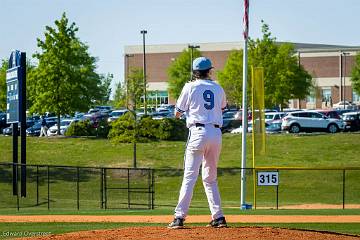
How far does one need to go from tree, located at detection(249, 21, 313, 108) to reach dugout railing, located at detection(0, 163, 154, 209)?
26.0 metres

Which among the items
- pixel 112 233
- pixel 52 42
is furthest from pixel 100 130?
pixel 112 233

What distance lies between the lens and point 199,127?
1220 cm

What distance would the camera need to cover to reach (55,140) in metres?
53.5

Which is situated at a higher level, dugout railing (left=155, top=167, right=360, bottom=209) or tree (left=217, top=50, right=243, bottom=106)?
tree (left=217, top=50, right=243, bottom=106)

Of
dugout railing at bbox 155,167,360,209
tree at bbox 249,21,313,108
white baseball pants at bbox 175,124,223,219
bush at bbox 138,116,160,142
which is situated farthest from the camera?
tree at bbox 249,21,313,108

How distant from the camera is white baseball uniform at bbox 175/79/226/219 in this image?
40.0 ft

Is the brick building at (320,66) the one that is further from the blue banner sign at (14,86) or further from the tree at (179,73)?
the blue banner sign at (14,86)

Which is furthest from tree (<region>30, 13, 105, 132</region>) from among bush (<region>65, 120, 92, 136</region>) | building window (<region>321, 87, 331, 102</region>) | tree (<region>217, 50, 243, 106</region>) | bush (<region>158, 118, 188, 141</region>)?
building window (<region>321, 87, 331, 102</region>)

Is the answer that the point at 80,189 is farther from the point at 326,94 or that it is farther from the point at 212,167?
the point at 326,94

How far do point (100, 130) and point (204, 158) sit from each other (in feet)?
146

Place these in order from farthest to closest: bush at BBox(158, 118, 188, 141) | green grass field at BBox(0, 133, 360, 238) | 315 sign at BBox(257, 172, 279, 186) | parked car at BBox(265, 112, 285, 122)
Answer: parked car at BBox(265, 112, 285, 122) < bush at BBox(158, 118, 188, 141) < green grass field at BBox(0, 133, 360, 238) < 315 sign at BBox(257, 172, 279, 186)

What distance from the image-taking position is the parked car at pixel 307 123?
57938mm

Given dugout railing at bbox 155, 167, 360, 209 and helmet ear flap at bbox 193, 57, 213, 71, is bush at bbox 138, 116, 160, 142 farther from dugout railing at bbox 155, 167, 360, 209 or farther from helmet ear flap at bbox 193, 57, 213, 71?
helmet ear flap at bbox 193, 57, 213, 71

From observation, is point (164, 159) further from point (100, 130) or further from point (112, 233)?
point (112, 233)
